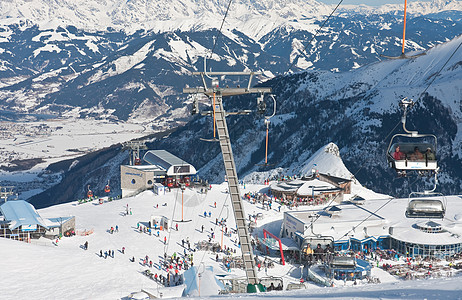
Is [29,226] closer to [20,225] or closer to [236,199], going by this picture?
[20,225]

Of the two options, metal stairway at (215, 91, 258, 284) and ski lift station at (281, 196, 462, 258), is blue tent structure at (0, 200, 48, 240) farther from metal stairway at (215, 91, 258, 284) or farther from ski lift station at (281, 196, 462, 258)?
metal stairway at (215, 91, 258, 284)

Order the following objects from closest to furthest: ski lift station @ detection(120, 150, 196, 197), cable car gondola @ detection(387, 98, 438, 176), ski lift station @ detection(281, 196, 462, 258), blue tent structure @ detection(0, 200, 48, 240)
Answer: cable car gondola @ detection(387, 98, 438, 176), ski lift station @ detection(281, 196, 462, 258), blue tent structure @ detection(0, 200, 48, 240), ski lift station @ detection(120, 150, 196, 197)

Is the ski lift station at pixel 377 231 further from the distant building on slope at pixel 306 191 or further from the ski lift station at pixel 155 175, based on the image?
the ski lift station at pixel 155 175

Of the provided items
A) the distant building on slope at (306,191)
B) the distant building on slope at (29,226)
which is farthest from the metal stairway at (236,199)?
the distant building on slope at (306,191)

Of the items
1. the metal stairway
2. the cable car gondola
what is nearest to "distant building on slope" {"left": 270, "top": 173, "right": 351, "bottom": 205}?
the cable car gondola

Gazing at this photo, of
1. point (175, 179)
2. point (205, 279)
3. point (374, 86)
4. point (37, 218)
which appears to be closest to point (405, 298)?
point (205, 279)

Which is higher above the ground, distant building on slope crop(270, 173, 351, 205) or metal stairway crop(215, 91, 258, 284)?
metal stairway crop(215, 91, 258, 284)

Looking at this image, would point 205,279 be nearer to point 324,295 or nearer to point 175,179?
point 324,295
